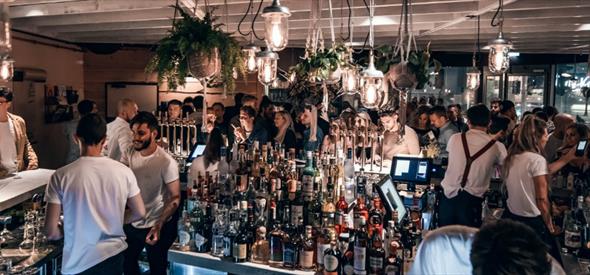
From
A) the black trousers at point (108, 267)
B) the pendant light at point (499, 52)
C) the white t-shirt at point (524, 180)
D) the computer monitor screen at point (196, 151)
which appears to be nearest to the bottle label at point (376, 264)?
the black trousers at point (108, 267)

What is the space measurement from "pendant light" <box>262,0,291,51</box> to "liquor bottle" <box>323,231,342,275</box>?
1265 mm

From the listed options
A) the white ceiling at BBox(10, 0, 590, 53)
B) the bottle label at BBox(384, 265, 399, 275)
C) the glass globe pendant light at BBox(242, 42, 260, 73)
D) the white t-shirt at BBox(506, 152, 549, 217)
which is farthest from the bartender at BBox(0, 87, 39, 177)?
the white t-shirt at BBox(506, 152, 549, 217)

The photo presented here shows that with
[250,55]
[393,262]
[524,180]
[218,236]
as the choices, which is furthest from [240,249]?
[250,55]

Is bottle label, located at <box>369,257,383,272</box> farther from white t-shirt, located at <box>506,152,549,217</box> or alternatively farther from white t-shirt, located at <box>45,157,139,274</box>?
white t-shirt, located at <box>506,152,549,217</box>

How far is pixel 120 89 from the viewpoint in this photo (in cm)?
986

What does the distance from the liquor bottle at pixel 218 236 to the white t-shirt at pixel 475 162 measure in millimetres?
2237

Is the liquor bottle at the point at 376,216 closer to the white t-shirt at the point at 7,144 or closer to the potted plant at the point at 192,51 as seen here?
the potted plant at the point at 192,51

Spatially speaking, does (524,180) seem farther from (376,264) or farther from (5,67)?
(5,67)

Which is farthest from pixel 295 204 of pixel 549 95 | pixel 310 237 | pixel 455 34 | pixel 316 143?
pixel 549 95

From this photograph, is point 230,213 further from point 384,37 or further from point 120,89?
point 120,89

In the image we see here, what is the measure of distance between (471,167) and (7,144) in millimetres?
3945

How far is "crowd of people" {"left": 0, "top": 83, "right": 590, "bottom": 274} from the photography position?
2.79m

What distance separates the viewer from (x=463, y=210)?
4328mm

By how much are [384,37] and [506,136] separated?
2606mm
